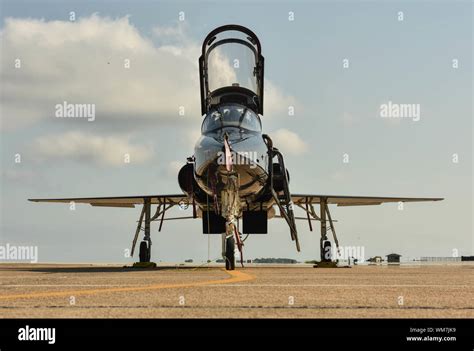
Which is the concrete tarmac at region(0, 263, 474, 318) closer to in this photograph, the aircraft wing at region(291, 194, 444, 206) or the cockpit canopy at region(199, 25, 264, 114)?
the cockpit canopy at region(199, 25, 264, 114)

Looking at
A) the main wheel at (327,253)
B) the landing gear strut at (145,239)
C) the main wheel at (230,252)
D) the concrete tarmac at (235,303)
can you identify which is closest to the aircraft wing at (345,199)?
the main wheel at (327,253)

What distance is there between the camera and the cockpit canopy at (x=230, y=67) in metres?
18.8

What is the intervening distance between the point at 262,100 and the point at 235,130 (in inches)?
109

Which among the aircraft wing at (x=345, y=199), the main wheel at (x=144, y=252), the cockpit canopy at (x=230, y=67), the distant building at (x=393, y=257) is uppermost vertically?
the cockpit canopy at (x=230, y=67)

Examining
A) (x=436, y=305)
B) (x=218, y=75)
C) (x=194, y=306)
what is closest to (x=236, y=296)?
(x=194, y=306)

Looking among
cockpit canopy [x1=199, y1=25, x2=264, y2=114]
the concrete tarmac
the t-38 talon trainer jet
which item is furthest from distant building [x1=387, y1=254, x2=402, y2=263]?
the concrete tarmac

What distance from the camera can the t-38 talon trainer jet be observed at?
16375 millimetres

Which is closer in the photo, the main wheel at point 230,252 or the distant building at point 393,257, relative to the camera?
the main wheel at point 230,252

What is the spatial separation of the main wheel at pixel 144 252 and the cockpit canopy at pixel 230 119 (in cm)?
1062

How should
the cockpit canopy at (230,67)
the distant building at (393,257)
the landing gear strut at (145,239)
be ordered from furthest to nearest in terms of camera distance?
the distant building at (393,257) < the landing gear strut at (145,239) < the cockpit canopy at (230,67)

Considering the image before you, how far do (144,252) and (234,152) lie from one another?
1265 centimetres

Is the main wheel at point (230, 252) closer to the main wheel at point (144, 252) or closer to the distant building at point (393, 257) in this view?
the main wheel at point (144, 252)
